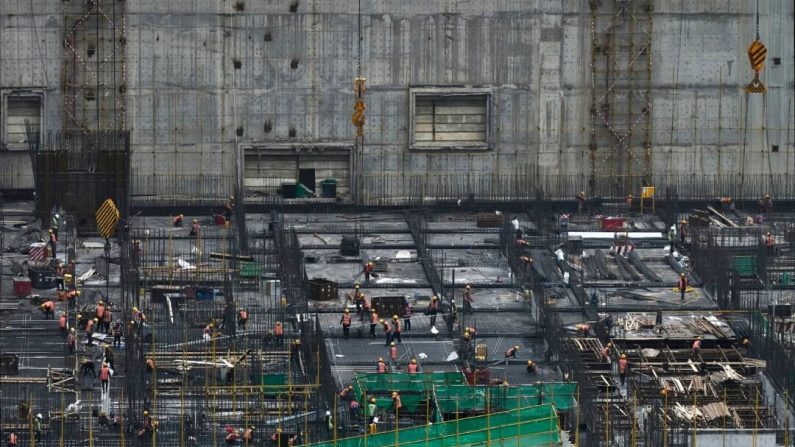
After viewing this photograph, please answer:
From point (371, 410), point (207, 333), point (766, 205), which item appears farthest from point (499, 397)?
point (766, 205)

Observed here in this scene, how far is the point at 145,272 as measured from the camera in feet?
338

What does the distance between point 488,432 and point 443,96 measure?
3413cm

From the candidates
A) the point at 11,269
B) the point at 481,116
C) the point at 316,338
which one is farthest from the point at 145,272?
the point at 481,116

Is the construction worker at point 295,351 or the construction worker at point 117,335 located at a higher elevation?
the construction worker at point 117,335

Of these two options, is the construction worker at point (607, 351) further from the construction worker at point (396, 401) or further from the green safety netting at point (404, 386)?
the construction worker at point (396, 401)

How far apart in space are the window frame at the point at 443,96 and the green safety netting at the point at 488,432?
1281 inches

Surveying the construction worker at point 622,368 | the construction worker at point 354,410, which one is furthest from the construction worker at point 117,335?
the construction worker at point 622,368

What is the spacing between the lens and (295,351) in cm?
9281

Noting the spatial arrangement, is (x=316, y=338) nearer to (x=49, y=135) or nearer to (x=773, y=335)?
(x=773, y=335)

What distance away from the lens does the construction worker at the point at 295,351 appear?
9248 cm

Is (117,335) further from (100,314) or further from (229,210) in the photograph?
(229,210)

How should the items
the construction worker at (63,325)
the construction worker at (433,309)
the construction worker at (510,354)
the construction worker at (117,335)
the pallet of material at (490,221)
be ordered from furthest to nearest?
the pallet of material at (490,221) → the construction worker at (433,309) → the construction worker at (63,325) → the construction worker at (510,354) → the construction worker at (117,335)

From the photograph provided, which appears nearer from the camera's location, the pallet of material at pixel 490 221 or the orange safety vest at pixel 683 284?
the orange safety vest at pixel 683 284

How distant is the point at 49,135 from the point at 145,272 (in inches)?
561
